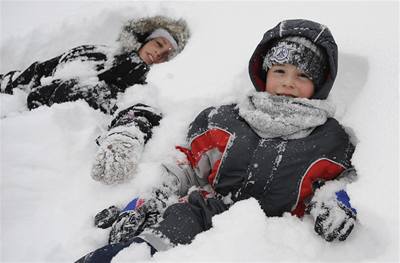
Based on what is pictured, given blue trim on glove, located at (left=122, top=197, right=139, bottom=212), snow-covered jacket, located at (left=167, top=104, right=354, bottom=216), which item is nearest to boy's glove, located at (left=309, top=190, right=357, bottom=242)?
snow-covered jacket, located at (left=167, top=104, right=354, bottom=216)

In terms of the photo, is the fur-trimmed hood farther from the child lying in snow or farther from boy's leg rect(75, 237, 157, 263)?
boy's leg rect(75, 237, 157, 263)

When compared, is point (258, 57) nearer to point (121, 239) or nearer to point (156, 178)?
point (156, 178)

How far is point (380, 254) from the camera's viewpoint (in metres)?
1.29

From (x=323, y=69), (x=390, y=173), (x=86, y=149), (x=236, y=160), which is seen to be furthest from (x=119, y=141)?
(x=390, y=173)

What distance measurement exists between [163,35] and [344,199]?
1760 mm

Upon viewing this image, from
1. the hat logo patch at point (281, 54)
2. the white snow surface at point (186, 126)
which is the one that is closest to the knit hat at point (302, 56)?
the hat logo patch at point (281, 54)

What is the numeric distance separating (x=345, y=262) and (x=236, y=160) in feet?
1.86

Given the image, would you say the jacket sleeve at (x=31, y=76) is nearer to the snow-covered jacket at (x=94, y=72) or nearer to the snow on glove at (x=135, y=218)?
the snow-covered jacket at (x=94, y=72)

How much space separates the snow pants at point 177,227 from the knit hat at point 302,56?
672mm

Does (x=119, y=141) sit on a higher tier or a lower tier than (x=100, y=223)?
higher

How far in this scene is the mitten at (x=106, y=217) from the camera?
5.57 ft

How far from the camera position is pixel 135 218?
162 centimetres

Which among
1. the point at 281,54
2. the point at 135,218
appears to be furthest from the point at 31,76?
the point at 281,54

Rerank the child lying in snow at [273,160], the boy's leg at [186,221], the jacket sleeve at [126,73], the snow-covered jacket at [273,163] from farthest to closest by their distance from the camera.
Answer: the jacket sleeve at [126,73]
the snow-covered jacket at [273,163]
the child lying in snow at [273,160]
the boy's leg at [186,221]
